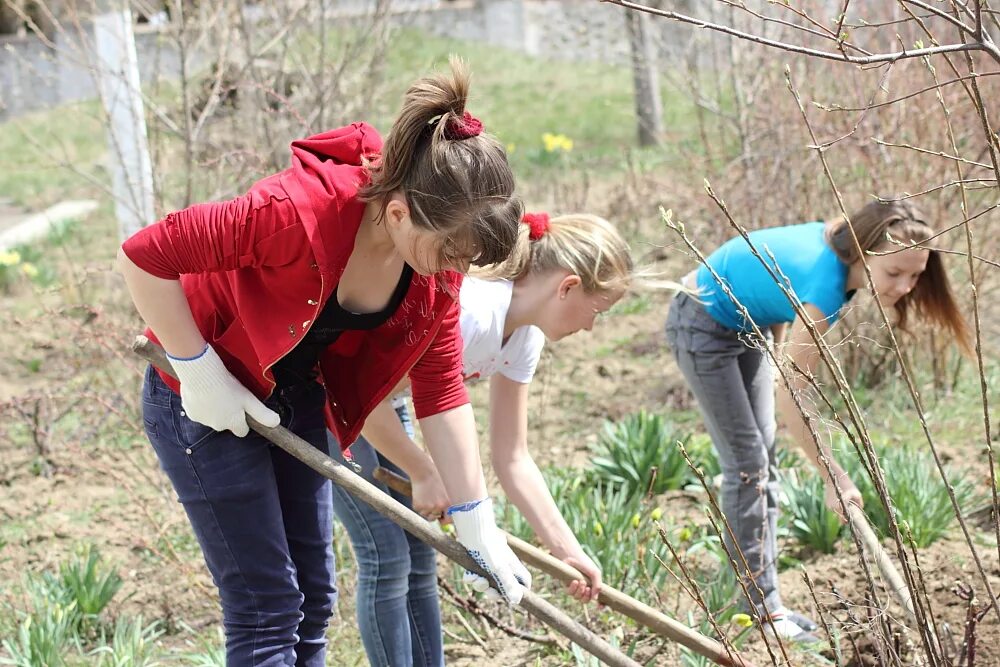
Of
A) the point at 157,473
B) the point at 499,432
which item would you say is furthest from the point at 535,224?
the point at 157,473

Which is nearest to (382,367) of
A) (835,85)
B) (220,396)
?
(220,396)

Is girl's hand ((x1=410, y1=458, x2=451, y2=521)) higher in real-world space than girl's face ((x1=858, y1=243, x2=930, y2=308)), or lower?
lower

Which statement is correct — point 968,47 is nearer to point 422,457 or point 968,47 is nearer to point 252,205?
point 252,205

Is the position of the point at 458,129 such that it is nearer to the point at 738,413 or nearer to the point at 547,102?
the point at 738,413

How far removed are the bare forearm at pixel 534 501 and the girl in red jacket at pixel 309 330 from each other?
199 mm

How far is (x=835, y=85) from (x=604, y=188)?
4.41 meters

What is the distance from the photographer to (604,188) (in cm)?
985

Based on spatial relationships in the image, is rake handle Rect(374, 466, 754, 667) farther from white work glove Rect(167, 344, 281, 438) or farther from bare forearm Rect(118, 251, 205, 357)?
bare forearm Rect(118, 251, 205, 357)

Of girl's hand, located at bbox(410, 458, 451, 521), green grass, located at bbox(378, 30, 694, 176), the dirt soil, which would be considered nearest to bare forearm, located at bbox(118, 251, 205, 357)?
girl's hand, located at bbox(410, 458, 451, 521)

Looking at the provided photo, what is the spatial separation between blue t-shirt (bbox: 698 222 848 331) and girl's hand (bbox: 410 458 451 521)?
0.99 meters

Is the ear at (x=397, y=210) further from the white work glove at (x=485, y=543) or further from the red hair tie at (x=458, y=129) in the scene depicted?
the white work glove at (x=485, y=543)

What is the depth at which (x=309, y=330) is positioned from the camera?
232 cm

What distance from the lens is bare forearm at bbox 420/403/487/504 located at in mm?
2576

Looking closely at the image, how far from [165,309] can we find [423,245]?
517 mm
